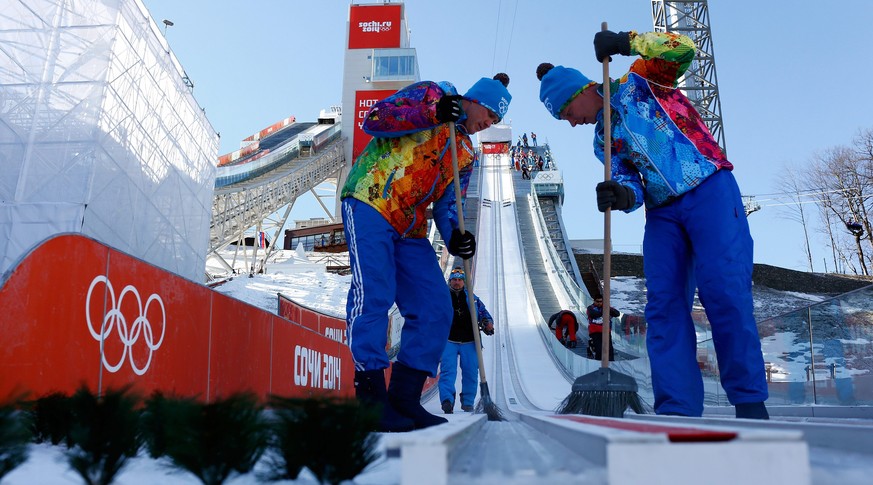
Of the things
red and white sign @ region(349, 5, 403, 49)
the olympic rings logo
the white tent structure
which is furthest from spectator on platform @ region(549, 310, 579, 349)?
red and white sign @ region(349, 5, 403, 49)

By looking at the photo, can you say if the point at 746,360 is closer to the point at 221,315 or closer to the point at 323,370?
the point at 221,315

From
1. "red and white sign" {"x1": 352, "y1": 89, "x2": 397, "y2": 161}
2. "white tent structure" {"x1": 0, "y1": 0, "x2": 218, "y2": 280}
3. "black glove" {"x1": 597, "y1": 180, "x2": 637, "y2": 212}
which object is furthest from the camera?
"red and white sign" {"x1": 352, "y1": 89, "x2": 397, "y2": 161}

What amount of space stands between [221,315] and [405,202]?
1.31m

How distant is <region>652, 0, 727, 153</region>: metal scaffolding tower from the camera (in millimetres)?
30625

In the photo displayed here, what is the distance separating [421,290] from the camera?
11.0 ft

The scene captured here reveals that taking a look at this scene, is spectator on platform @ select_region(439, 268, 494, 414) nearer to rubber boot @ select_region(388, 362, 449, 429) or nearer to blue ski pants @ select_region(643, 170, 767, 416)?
blue ski pants @ select_region(643, 170, 767, 416)

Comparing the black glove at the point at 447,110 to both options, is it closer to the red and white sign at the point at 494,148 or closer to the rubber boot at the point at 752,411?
the rubber boot at the point at 752,411

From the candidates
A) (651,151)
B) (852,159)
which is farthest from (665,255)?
(852,159)

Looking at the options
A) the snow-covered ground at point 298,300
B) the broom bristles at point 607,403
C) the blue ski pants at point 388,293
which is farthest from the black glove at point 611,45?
the snow-covered ground at point 298,300

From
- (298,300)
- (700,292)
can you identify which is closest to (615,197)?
(700,292)

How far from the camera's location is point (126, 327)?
275cm

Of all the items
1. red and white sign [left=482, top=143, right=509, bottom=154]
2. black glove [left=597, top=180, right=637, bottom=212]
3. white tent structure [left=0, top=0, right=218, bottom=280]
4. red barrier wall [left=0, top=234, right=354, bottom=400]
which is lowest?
red barrier wall [left=0, top=234, right=354, bottom=400]

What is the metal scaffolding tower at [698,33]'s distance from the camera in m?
30.6

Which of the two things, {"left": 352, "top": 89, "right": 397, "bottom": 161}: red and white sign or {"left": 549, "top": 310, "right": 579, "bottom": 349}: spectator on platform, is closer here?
{"left": 549, "top": 310, "right": 579, "bottom": 349}: spectator on platform
